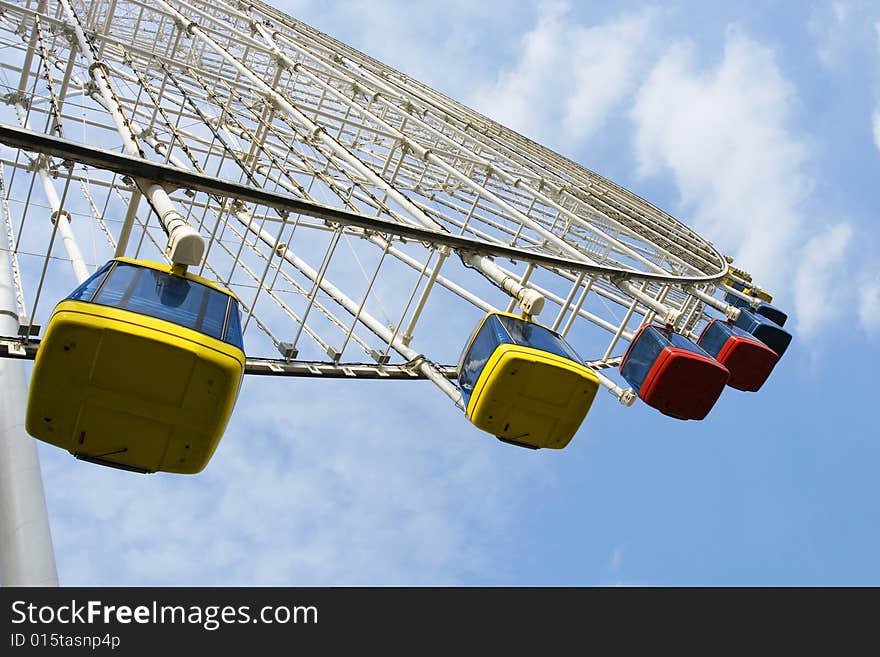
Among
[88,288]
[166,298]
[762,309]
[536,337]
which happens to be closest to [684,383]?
[536,337]

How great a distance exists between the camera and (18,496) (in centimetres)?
811

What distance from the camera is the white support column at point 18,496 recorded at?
7473 mm

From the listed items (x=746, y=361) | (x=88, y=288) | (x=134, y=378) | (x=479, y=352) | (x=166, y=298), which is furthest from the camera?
(x=746, y=361)

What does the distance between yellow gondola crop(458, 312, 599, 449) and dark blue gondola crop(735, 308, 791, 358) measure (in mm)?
11788

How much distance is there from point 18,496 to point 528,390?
5.70 meters

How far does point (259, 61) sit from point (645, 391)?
1453 cm

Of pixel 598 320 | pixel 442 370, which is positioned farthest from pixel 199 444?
pixel 598 320

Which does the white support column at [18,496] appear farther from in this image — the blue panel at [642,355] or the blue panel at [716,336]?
the blue panel at [716,336]

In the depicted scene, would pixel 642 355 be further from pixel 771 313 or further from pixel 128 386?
pixel 771 313

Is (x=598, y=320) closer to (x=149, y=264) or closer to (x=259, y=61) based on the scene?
(x=259, y=61)

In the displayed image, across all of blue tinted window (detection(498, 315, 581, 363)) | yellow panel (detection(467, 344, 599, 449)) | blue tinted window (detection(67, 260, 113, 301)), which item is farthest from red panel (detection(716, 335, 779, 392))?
blue tinted window (detection(67, 260, 113, 301))

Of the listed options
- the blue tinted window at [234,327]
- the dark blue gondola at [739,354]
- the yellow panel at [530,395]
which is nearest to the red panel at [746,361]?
the dark blue gondola at [739,354]
